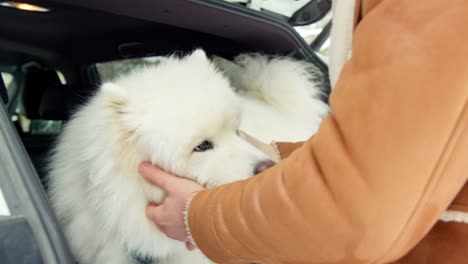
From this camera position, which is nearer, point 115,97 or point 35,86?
point 115,97

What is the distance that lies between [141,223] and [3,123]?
1.87 ft

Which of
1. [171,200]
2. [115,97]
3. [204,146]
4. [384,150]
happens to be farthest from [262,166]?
[384,150]

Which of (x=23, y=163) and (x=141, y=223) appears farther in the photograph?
(x=141, y=223)

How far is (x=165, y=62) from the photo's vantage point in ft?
5.60

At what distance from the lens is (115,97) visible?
1.41 metres

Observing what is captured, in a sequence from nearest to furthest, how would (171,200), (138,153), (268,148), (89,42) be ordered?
1. (171,200)
2. (138,153)
3. (268,148)
4. (89,42)

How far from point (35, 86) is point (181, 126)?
4.21ft

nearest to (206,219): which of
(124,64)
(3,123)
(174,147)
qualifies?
(174,147)

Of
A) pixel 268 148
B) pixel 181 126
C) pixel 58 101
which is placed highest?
pixel 181 126

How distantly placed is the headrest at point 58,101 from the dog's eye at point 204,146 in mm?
958

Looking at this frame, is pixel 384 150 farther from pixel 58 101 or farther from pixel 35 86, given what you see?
pixel 35 86

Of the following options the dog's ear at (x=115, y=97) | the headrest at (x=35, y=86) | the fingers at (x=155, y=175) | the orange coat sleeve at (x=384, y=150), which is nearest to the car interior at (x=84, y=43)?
the headrest at (x=35, y=86)

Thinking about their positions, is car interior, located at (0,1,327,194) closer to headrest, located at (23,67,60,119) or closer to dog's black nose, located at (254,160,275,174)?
headrest, located at (23,67,60,119)

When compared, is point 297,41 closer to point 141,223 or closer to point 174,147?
point 174,147
